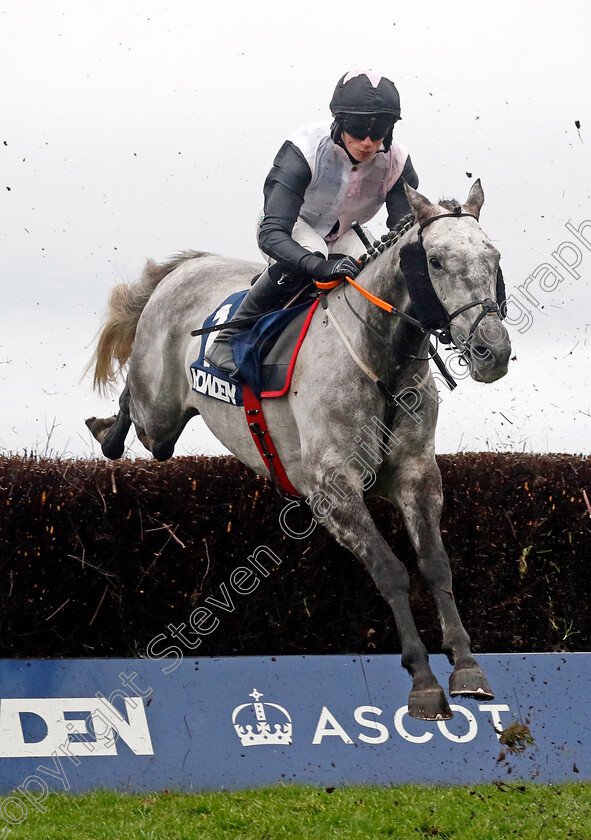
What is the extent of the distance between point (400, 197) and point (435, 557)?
1.97 metres

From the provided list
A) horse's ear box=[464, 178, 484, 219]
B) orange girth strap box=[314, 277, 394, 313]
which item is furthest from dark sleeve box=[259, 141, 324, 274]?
horse's ear box=[464, 178, 484, 219]

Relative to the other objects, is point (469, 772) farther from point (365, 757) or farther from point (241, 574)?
point (241, 574)

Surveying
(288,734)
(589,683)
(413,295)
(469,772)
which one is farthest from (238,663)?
(413,295)

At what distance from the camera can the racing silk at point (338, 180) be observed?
209 inches

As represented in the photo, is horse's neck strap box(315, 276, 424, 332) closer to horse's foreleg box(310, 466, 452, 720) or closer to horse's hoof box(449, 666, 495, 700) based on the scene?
horse's foreleg box(310, 466, 452, 720)

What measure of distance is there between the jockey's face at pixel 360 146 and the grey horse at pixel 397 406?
22.0 inches

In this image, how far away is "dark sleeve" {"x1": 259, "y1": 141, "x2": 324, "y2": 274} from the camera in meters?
5.15

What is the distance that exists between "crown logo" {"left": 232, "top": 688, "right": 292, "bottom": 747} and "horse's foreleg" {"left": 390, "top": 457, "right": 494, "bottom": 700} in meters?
1.39

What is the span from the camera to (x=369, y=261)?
513 centimetres

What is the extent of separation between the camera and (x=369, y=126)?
200 inches

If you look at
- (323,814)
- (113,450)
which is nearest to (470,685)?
(323,814)

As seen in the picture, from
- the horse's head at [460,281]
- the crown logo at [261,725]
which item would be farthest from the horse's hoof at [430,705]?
the crown logo at [261,725]

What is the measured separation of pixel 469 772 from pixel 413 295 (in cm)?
260

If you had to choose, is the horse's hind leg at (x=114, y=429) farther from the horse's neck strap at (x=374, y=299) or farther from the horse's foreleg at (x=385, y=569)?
the horse's foreleg at (x=385, y=569)
